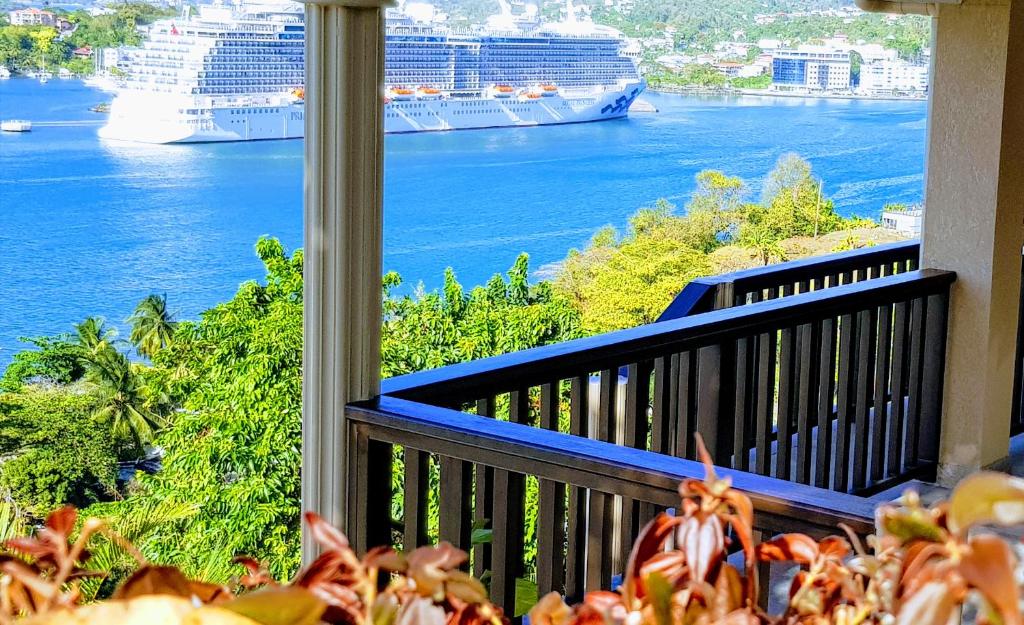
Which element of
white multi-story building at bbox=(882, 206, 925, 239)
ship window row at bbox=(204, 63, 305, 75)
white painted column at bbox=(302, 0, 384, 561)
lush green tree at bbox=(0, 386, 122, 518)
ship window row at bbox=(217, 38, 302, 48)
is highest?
ship window row at bbox=(217, 38, 302, 48)

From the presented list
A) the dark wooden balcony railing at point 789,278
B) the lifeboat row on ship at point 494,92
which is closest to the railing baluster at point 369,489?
the dark wooden balcony railing at point 789,278

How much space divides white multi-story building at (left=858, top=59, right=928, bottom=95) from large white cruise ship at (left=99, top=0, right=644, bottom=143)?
25.1 ft

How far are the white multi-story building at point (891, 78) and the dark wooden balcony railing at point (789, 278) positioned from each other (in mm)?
34761

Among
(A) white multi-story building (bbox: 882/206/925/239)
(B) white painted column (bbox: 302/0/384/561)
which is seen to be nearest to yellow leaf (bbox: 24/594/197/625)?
(B) white painted column (bbox: 302/0/384/561)

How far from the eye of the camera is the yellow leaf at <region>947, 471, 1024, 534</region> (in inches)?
19.7

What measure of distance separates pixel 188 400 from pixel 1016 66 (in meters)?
21.3

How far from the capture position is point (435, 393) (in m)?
2.54

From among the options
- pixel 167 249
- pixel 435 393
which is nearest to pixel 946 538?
pixel 435 393

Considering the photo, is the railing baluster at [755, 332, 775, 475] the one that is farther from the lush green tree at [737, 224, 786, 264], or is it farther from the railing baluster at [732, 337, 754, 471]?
the lush green tree at [737, 224, 786, 264]

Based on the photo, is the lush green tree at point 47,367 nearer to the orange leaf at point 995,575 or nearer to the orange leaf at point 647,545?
the orange leaf at point 647,545

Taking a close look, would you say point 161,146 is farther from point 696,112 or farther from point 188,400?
point 696,112

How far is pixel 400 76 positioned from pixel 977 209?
34.3 metres

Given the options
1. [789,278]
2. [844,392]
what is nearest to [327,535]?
[844,392]

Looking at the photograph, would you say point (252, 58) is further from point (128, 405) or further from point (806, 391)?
point (806, 391)
